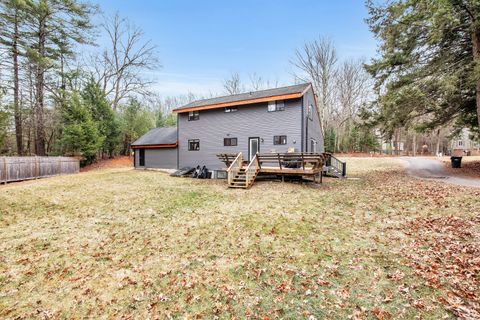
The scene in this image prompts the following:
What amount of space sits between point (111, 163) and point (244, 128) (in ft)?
58.4

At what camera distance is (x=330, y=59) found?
1045 inches

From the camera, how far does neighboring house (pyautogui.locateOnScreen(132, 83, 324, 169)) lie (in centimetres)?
Answer: 1387

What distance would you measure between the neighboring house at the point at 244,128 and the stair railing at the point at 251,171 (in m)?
2.63

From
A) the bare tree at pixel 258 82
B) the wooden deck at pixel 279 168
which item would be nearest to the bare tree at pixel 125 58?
the bare tree at pixel 258 82

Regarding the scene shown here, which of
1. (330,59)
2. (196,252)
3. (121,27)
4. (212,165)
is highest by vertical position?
(121,27)

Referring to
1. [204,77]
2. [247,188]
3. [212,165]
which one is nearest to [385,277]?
[247,188]

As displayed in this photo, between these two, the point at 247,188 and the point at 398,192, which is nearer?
the point at 398,192

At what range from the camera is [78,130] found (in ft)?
67.7

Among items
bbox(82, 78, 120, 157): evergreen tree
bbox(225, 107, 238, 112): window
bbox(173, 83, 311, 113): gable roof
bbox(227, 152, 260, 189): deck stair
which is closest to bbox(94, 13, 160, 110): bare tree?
bbox(82, 78, 120, 157): evergreen tree

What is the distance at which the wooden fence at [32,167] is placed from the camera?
13.8m

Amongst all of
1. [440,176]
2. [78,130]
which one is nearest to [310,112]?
[440,176]

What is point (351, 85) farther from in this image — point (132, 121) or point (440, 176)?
point (132, 121)

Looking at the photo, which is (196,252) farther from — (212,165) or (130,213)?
(212,165)

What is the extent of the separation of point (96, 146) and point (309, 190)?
72.1ft
